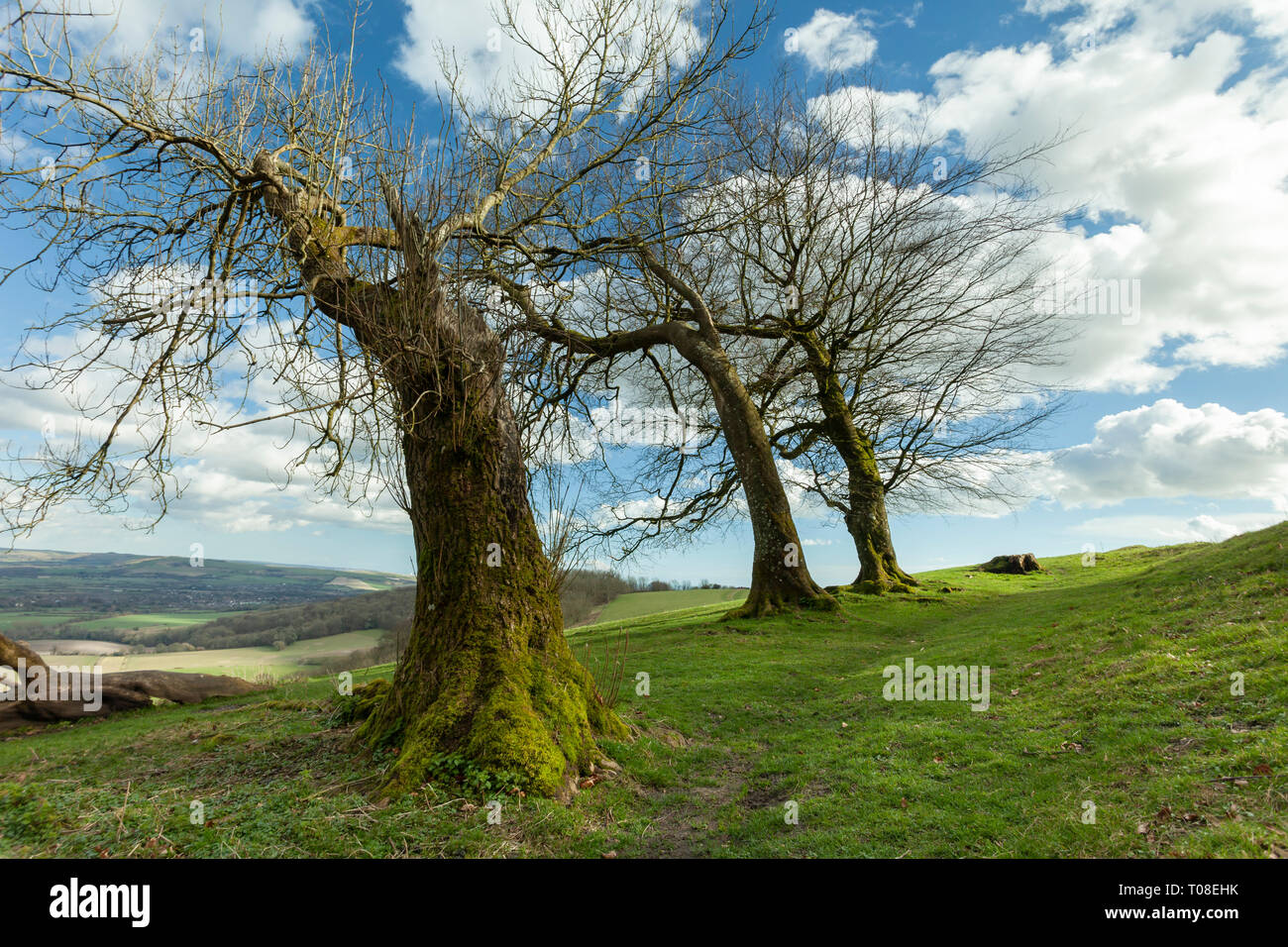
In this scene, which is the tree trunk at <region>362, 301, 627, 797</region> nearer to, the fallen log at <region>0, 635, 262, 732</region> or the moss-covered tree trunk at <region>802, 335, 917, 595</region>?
the fallen log at <region>0, 635, 262, 732</region>

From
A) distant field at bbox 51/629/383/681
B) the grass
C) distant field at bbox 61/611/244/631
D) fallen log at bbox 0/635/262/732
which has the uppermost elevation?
Result: the grass

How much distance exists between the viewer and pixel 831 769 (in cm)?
643

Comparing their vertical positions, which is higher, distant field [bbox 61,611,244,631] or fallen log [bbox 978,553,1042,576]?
fallen log [bbox 978,553,1042,576]

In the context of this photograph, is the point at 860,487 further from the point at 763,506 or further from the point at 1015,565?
the point at 1015,565

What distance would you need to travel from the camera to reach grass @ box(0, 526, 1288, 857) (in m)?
4.37

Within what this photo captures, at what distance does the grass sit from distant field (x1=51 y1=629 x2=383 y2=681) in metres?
2.90

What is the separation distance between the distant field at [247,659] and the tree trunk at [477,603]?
9.24 meters

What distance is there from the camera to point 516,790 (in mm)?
5285

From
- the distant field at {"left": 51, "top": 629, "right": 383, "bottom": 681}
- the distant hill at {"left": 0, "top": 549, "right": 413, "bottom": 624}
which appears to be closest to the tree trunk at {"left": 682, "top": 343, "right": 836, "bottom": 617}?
the distant field at {"left": 51, "top": 629, "right": 383, "bottom": 681}

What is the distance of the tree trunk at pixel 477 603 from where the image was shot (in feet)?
19.5

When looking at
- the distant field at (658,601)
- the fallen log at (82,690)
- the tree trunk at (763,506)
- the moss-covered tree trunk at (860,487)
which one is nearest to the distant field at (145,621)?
the distant field at (658,601)
